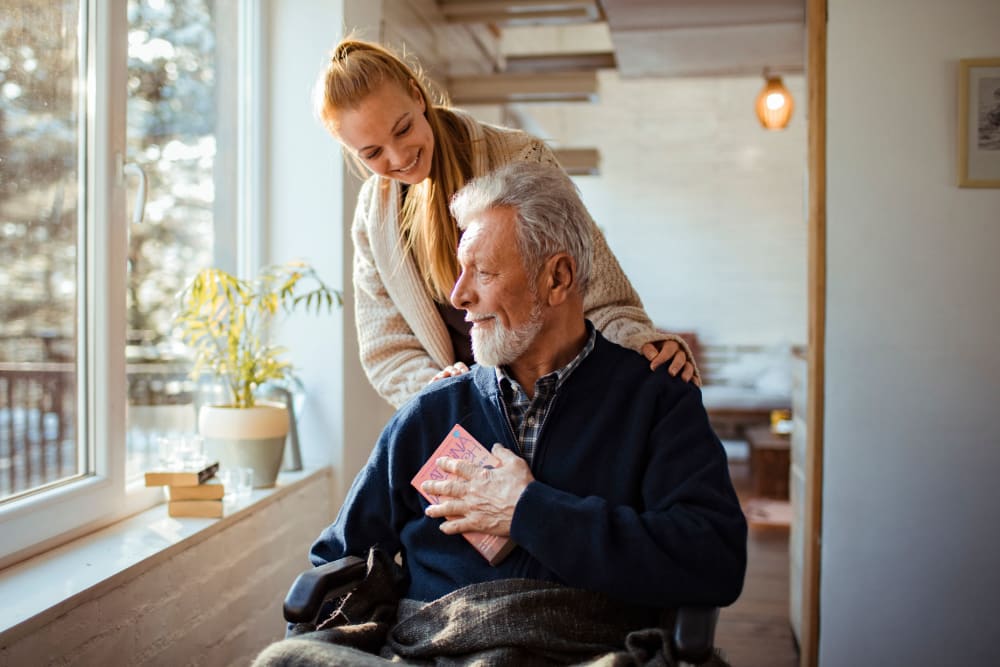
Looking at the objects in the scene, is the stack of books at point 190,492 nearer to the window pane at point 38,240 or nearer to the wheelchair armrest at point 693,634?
the window pane at point 38,240

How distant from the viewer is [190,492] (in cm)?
238

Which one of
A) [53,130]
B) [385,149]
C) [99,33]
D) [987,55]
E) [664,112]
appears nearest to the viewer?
[385,149]

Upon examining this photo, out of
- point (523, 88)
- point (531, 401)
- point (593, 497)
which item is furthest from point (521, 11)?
point (593, 497)

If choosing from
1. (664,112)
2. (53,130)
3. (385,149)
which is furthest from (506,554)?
(664,112)

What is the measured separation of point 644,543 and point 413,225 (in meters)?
0.90

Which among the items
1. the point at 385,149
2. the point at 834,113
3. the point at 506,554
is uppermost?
the point at 834,113

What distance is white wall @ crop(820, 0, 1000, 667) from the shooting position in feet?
9.46

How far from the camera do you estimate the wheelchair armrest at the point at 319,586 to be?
1.54 m

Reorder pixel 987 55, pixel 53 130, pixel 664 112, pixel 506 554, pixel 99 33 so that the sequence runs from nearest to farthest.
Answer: pixel 506 554 → pixel 53 130 → pixel 99 33 → pixel 987 55 → pixel 664 112

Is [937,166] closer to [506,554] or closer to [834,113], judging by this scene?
[834,113]

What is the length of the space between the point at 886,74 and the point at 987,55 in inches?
11.9

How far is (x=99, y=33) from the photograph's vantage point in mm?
2279

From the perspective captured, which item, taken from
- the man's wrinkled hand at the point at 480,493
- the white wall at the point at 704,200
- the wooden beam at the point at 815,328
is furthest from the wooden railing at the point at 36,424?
the white wall at the point at 704,200

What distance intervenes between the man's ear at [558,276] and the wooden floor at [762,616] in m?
1.97
